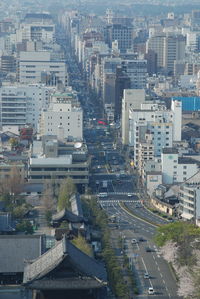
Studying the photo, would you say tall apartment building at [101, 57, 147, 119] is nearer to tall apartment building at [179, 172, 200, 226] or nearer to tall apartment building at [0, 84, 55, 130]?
tall apartment building at [0, 84, 55, 130]

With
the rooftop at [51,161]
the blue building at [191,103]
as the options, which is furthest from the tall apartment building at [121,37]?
the rooftop at [51,161]

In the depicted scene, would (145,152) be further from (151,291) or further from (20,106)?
(151,291)

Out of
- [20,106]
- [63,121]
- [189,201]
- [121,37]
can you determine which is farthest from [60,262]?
[121,37]

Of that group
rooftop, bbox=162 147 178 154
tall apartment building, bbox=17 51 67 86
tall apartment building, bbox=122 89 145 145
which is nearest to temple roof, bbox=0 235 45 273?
rooftop, bbox=162 147 178 154

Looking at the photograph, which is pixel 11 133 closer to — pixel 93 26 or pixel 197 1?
pixel 93 26

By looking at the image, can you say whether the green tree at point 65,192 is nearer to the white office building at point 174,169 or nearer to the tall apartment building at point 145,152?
the white office building at point 174,169

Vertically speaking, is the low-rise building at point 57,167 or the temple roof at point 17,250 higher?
the temple roof at point 17,250
